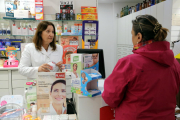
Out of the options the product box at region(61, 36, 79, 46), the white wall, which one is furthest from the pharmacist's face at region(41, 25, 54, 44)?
the white wall

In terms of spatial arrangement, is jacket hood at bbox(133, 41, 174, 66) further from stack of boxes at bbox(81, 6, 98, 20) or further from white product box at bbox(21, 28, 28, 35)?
white product box at bbox(21, 28, 28, 35)

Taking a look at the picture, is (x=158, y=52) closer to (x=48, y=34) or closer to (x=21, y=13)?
(x=48, y=34)

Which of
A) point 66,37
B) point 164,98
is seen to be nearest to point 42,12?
point 66,37

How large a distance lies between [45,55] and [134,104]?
1.66 metres

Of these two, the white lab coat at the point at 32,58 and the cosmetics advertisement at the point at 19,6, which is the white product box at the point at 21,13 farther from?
the white lab coat at the point at 32,58

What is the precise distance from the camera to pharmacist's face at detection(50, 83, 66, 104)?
1.58 metres

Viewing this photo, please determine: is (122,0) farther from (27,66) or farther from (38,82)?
(38,82)

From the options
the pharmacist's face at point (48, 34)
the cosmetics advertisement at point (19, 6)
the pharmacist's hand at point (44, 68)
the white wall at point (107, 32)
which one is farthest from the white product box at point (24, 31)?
the white wall at point (107, 32)

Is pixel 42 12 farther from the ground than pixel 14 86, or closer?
farther from the ground

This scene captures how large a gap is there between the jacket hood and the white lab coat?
157cm

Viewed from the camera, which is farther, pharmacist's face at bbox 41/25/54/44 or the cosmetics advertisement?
the cosmetics advertisement

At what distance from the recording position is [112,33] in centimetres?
732

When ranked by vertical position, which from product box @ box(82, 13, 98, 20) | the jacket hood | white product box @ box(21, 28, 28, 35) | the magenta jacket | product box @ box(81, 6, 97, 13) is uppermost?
product box @ box(81, 6, 97, 13)

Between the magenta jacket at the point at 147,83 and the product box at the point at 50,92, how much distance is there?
563 mm
